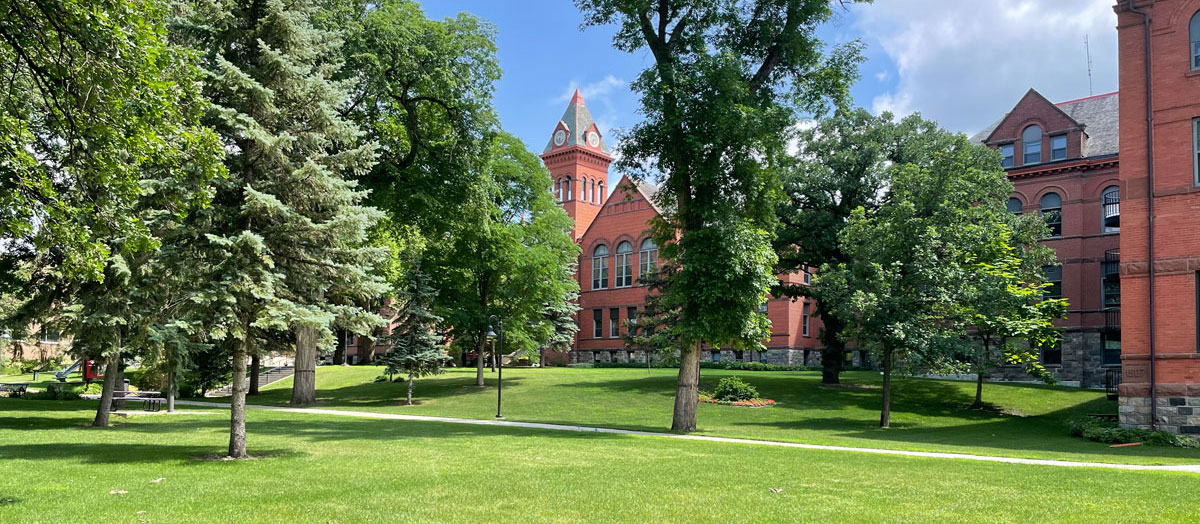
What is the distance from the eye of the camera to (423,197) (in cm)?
2480

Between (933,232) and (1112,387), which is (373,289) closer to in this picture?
(933,232)

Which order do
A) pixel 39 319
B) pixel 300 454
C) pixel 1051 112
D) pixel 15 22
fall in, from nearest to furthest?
pixel 15 22
pixel 300 454
pixel 39 319
pixel 1051 112

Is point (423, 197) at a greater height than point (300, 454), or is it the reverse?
point (423, 197)

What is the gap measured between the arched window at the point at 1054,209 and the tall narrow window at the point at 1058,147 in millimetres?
1822

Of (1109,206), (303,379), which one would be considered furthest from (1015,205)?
(303,379)

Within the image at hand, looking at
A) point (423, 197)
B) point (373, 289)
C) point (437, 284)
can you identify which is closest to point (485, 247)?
point (437, 284)

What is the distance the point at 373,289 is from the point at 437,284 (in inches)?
931

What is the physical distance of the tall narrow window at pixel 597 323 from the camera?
62531 millimetres

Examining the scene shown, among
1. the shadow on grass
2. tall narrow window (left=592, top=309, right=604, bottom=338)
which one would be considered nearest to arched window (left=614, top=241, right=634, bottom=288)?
tall narrow window (left=592, top=309, right=604, bottom=338)

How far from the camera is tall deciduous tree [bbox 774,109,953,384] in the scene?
35.2m

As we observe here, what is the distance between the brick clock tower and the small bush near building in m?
54.1

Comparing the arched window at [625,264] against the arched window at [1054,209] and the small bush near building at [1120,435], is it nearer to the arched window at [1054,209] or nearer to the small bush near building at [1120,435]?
the arched window at [1054,209]

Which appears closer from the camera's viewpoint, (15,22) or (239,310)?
(15,22)

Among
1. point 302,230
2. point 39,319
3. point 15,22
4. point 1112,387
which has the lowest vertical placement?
point 1112,387
